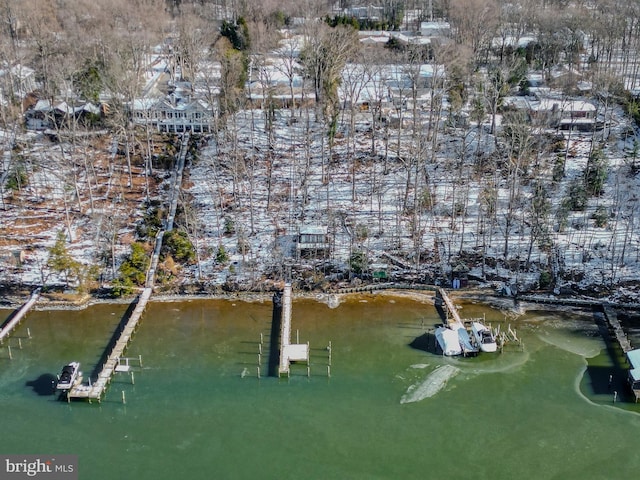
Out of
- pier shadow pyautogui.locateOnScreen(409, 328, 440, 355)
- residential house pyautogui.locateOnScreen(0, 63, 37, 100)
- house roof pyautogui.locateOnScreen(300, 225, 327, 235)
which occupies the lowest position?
pier shadow pyautogui.locateOnScreen(409, 328, 440, 355)

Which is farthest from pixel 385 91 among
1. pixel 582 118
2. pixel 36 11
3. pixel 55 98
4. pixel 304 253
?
pixel 36 11

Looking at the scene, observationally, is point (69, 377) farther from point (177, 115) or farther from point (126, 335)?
point (177, 115)

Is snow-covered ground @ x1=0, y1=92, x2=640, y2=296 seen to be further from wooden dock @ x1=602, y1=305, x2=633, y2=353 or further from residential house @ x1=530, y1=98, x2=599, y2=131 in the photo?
wooden dock @ x1=602, y1=305, x2=633, y2=353

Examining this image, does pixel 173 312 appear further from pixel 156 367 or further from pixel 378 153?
pixel 378 153

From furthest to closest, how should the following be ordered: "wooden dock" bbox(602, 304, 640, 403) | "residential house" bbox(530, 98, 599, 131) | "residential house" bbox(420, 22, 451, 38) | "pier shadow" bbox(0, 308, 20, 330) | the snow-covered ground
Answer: "residential house" bbox(420, 22, 451, 38) → "residential house" bbox(530, 98, 599, 131) → the snow-covered ground → "pier shadow" bbox(0, 308, 20, 330) → "wooden dock" bbox(602, 304, 640, 403)

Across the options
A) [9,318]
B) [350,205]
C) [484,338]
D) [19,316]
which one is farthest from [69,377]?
[350,205]

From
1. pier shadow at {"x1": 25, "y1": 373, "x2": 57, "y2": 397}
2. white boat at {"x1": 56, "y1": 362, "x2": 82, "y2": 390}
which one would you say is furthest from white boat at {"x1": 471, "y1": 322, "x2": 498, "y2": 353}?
pier shadow at {"x1": 25, "y1": 373, "x2": 57, "y2": 397}
